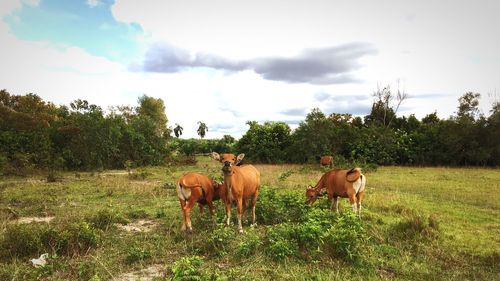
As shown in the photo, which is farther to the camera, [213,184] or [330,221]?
[213,184]

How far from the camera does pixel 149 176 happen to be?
2412 cm

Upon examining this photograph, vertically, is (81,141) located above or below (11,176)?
above

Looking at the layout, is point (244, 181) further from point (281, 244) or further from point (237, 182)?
point (281, 244)

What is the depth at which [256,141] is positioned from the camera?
1483 inches

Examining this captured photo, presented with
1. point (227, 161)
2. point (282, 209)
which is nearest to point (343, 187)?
point (282, 209)

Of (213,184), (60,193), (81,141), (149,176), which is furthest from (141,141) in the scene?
(213,184)

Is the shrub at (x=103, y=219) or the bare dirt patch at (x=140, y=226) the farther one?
the bare dirt patch at (x=140, y=226)

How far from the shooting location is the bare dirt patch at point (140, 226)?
10.0 m

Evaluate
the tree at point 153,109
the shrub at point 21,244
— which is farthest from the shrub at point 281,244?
the tree at point 153,109

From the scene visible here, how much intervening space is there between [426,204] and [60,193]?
1549cm

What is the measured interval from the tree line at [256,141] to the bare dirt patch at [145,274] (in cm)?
2179

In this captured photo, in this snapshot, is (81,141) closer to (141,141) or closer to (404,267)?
(141,141)

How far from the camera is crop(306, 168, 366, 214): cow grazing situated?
10.9 m

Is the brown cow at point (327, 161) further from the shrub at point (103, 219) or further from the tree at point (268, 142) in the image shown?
the shrub at point (103, 219)
